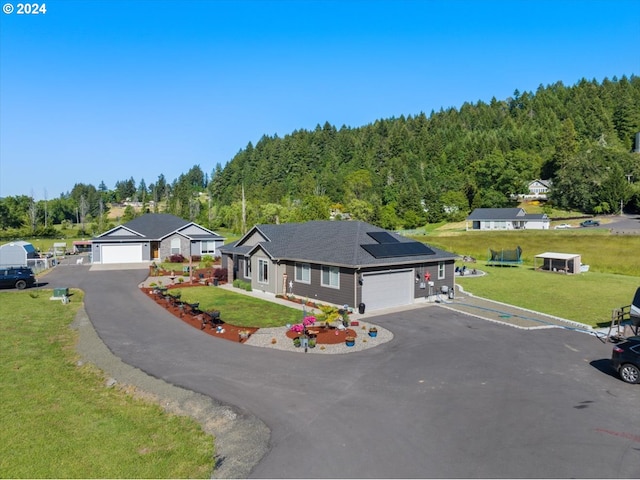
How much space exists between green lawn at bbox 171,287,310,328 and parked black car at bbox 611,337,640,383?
14226 millimetres

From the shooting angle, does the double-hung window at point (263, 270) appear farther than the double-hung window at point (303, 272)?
Yes

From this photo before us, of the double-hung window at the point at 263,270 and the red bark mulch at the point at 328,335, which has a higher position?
the double-hung window at the point at 263,270

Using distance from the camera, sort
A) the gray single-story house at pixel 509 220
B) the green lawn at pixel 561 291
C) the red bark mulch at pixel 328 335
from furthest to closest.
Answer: the gray single-story house at pixel 509 220
the green lawn at pixel 561 291
the red bark mulch at pixel 328 335

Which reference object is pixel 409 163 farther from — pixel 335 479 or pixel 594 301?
pixel 335 479

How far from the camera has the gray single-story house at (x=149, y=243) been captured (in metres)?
53.8

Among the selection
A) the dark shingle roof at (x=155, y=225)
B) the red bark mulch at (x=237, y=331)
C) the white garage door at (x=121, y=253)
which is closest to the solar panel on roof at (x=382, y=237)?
the red bark mulch at (x=237, y=331)

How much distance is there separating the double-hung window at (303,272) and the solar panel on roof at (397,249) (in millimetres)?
4231

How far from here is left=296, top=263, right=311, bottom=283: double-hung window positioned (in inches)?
1159

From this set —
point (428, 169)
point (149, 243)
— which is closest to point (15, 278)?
point (149, 243)

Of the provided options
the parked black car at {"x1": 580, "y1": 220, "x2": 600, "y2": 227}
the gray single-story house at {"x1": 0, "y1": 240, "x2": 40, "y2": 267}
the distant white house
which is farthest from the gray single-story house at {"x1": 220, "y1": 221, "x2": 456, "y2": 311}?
the distant white house

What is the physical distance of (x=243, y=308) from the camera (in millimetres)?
26828

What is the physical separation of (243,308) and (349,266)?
708 cm

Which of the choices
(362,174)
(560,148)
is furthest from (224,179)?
(560,148)

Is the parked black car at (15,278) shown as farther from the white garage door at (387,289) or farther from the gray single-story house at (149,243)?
the white garage door at (387,289)
